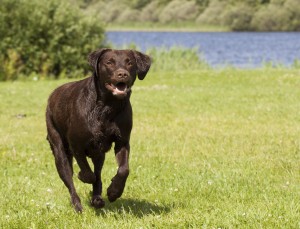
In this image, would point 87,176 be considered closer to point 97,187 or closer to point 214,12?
point 97,187

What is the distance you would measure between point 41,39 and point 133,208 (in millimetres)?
25858

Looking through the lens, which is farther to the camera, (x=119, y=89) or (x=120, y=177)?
(x=120, y=177)

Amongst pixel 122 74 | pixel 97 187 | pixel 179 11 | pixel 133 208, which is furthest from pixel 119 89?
pixel 179 11

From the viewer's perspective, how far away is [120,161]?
688 centimetres

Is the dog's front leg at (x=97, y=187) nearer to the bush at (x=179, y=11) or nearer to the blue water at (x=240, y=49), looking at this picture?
the blue water at (x=240, y=49)

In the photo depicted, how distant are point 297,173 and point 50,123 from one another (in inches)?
159

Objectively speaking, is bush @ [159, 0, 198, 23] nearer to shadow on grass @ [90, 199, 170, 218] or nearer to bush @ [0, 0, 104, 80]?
bush @ [0, 0, 104, 80]

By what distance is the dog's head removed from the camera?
6.52m

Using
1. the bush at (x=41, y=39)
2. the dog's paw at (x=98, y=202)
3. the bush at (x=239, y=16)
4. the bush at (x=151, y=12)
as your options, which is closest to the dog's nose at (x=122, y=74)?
the dog's paw at (x=98, y=202)

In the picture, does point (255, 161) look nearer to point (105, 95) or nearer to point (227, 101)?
point (105, 95)

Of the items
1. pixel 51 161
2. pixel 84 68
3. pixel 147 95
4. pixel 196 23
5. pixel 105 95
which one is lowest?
pixel 196 23

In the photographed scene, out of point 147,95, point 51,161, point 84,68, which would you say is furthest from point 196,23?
point 51,161

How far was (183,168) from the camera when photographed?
32.3ft

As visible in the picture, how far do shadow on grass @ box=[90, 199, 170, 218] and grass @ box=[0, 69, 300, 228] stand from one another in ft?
0.04
